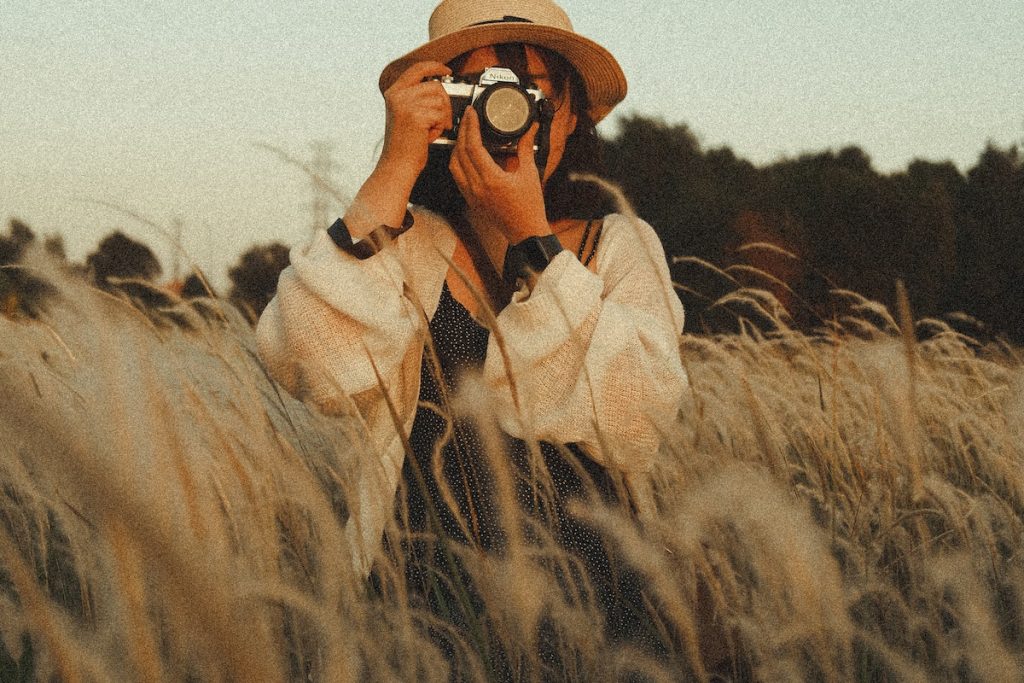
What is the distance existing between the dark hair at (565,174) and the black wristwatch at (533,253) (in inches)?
11.6

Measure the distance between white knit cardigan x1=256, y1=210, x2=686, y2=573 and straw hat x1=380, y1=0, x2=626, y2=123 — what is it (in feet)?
1.30

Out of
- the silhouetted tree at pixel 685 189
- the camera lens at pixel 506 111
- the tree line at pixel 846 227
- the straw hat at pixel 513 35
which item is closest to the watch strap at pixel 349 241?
the camera lens at pixel 506 111

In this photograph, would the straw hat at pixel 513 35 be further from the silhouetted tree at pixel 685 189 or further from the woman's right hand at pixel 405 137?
the silhouetted tree at pixel 685 189

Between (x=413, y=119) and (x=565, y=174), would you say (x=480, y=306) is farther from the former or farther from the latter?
(x=565, y=174)

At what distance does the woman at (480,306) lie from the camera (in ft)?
3.83

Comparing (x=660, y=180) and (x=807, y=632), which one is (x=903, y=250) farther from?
(x=807, y=632)

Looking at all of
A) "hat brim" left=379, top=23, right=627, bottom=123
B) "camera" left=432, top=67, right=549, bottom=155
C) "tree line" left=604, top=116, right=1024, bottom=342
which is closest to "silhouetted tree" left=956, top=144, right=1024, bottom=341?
"tree line" left=604, top=116, right=1024, bottom=342

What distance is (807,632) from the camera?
0.67m

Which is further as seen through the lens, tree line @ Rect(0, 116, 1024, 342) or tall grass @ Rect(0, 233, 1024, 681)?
tree line @ Rect(0, 116, 1024, 342)

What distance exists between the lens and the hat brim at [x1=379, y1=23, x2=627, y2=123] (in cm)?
146

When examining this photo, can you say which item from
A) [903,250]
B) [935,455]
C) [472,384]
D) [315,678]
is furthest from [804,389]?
[903,250]

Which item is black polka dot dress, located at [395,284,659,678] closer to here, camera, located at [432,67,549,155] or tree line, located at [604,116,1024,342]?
camera, located at [432,67,549,155]

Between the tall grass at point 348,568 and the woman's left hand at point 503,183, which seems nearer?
the tall grass at point 348,568

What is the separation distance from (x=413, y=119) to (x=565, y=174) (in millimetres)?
342
